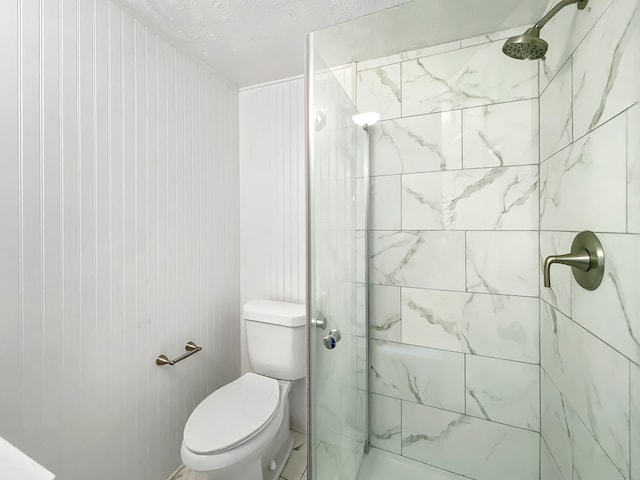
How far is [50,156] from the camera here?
1023mm

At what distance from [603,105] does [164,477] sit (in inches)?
87.2

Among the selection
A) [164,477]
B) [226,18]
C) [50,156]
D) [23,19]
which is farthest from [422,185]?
[164,477]

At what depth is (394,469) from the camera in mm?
1271

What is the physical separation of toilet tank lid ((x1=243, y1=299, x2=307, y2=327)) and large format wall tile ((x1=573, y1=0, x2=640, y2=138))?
1.33m

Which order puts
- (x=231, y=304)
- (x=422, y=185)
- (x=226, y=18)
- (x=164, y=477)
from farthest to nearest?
(x=231, y=304) < (x=164, y=477) < (x=226, y=18) < (x=422, y=185)

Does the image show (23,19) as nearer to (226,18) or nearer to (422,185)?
(226,18)

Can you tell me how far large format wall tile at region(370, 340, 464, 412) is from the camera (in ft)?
3.95

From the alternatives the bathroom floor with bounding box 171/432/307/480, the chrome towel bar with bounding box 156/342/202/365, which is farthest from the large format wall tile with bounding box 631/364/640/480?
the chrome towel bar with bounding box 156/342/202/365

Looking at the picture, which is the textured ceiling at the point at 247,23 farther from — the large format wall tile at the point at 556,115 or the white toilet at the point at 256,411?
the white toilet at the point at 256,411

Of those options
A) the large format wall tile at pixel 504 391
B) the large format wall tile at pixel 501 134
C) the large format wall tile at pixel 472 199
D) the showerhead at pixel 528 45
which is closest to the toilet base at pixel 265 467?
the large format wall tile at pixel 504 391

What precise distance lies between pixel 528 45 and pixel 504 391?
1189mm

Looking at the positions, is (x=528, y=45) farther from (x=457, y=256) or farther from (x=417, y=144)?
(x=457, y=256)

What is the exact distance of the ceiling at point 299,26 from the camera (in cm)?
95

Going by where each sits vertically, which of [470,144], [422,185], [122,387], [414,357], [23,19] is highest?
[23,19]
